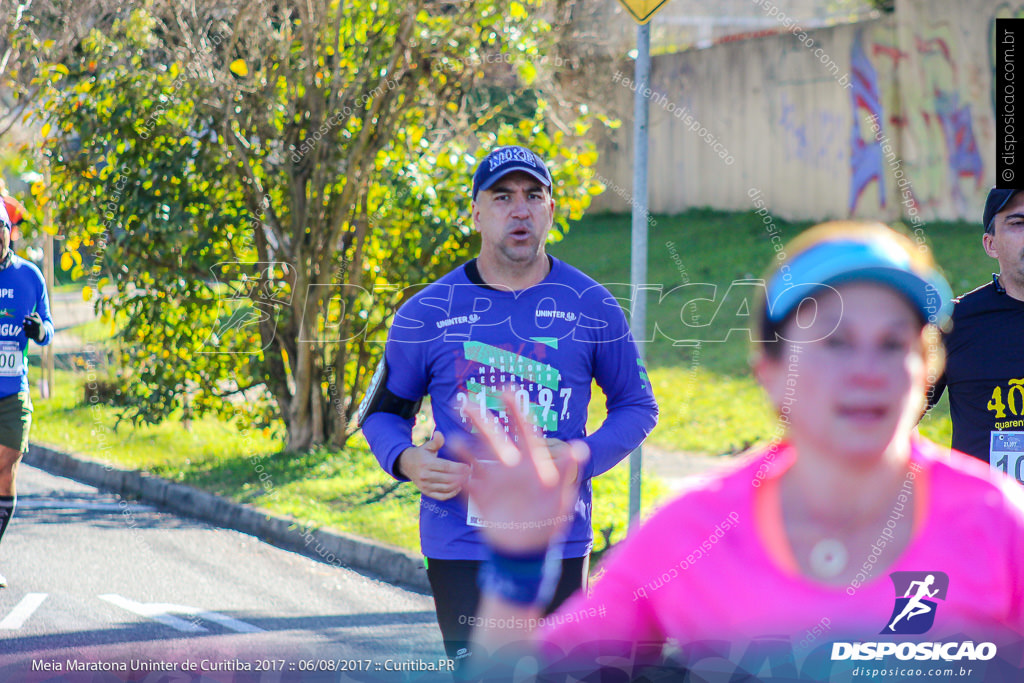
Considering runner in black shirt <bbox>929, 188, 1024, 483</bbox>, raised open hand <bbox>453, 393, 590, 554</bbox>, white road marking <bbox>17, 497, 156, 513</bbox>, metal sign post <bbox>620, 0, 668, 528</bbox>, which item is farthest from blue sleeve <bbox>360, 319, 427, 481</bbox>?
white road marking <bbox>17, 497, 156, 513</bbox>

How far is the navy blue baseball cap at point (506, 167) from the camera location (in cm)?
351

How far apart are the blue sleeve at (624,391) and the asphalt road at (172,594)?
1.23 meters

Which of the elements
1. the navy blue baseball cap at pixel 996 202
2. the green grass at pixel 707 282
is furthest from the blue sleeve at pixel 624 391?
the green grass at pixel 707 282

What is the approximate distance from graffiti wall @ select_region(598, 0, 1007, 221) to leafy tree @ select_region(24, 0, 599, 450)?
23.7ft

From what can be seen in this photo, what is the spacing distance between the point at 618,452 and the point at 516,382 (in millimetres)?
352

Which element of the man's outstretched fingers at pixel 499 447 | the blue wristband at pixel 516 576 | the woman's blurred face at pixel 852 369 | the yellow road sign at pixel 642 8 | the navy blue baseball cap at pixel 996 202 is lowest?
the blue wristband at pixel 516 576

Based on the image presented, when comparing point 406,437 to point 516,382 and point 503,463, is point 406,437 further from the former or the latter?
point 503,463

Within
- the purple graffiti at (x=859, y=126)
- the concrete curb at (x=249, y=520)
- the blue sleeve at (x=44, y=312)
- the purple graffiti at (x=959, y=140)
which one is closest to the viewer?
the blue sleeve at (x=44, y=312)

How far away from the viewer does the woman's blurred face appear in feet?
3.92

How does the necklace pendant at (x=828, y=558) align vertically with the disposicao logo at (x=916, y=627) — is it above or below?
above

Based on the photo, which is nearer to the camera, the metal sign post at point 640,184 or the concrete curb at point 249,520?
the metal sign post at point 640,184

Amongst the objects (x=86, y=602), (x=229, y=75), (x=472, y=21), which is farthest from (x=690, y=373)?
(x=86, y=602)

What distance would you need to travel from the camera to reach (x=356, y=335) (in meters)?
9.18

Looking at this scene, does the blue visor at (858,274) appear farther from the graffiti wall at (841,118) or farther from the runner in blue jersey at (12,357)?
the graffiti wall at (841,118)
